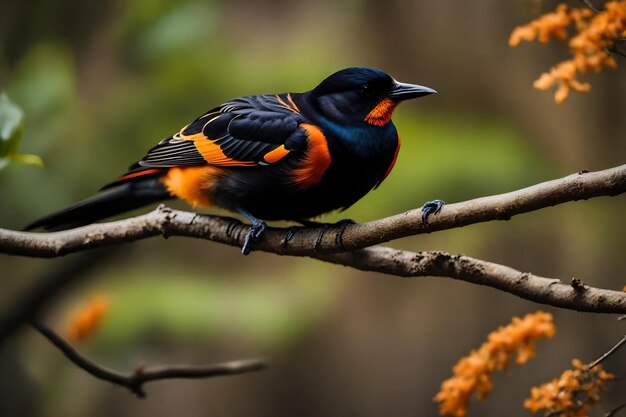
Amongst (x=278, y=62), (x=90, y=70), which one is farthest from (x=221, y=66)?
(x=90, y=70)

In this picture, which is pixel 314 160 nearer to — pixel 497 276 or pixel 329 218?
pixel 497 276

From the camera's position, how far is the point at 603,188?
0.76 m

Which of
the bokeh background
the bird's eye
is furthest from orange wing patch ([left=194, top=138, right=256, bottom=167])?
the bokeh background

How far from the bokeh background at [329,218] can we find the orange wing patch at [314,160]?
60 centimetres

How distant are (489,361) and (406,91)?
14.7 inches

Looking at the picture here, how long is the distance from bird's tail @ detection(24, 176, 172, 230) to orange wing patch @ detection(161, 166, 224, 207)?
64 millimetres

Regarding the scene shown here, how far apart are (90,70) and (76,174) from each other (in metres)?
0.31

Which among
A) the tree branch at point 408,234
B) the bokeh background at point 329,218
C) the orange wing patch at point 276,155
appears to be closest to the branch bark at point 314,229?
the tree branch at point 408,234

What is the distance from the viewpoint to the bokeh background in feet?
5.58

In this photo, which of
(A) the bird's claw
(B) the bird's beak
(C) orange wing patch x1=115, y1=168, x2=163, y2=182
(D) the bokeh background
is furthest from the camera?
(D) the bokeh background

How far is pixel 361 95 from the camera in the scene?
1079 mm

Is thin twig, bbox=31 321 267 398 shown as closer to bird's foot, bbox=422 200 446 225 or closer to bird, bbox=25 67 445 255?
bird, bbox=25 67 445 255

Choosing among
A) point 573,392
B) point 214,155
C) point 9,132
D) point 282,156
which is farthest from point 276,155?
point 573,392

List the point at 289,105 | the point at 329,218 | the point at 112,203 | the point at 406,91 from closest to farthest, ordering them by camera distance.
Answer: the point at 406,91
the point at 289,105
the point at 112,203
the point at 329,218
